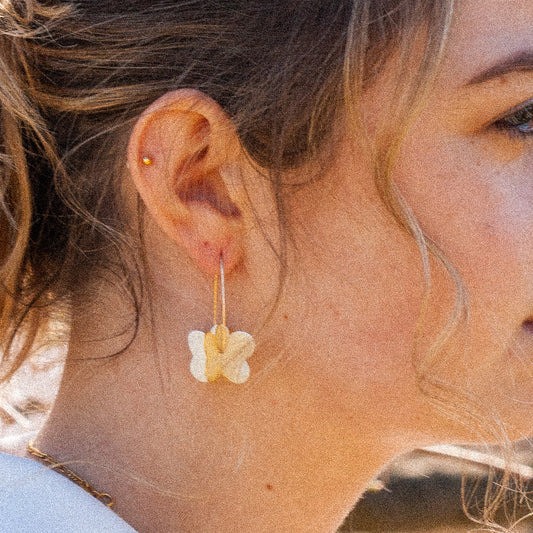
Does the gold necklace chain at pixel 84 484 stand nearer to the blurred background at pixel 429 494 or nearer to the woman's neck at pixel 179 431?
the woman's neck at pixel 179 431

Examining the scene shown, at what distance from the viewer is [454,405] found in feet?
4.99

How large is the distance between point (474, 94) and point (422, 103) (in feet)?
0.30

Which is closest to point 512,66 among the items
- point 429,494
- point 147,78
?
point 147,78

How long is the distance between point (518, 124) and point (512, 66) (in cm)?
11

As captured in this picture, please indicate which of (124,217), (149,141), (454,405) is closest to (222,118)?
(149,141)

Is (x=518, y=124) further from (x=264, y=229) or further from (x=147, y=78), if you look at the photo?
(x=147, y=78)

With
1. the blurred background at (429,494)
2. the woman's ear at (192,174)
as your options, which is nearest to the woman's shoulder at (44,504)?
the woman's ear at (192,174)

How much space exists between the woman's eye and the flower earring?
1.76ft

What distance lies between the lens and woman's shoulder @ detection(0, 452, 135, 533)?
49.7 inches

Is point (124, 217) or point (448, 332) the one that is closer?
point (448, 332)

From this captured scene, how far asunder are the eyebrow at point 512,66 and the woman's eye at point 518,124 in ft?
0.26

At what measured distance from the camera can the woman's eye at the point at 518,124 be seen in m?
1.44

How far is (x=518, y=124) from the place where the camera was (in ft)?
4.75

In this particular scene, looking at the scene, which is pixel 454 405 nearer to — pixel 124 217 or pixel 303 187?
pixel 303 187
